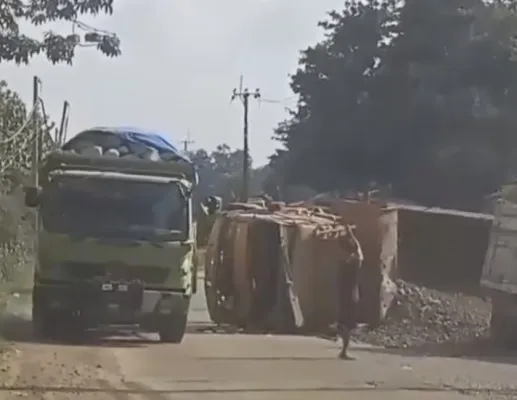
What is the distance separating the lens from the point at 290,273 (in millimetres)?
22172

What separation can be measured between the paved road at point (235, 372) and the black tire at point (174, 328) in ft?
0.84

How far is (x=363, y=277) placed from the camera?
23.3 meters

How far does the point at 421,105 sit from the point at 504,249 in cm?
2749

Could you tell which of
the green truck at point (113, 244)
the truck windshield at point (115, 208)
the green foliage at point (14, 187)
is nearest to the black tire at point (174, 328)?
the green truck at point (113, 244)

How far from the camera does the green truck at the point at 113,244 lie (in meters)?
18.5

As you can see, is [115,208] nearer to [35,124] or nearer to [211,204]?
[211,204]

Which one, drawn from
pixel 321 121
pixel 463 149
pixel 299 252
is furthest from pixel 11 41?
pixel 321 121

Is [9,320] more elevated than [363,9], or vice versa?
[363,9]

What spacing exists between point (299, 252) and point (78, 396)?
9807mm

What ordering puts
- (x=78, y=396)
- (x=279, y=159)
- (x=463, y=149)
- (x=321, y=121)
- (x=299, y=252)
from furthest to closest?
(x=279, y=159), (x=321, y=121), (x=463, y=149), (x=299, y=252), (x=78, y=396)

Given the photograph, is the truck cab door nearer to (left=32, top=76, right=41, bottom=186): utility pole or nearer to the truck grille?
the truck grille

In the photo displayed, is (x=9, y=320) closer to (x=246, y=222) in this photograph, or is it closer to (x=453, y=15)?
(x=246, y=222)

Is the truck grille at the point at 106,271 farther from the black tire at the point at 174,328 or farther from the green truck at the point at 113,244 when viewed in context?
the black tire at the point at 174,328

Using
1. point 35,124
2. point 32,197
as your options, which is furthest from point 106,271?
point 35,124
